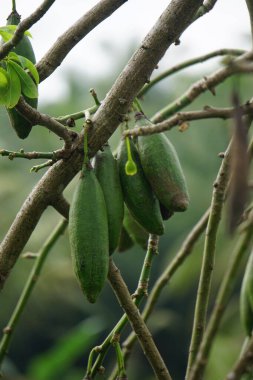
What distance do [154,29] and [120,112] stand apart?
0.15 meters

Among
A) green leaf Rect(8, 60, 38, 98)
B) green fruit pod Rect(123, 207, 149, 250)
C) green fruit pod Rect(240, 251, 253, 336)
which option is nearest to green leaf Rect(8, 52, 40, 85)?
green leaf Rect(8, 60, 38, 98)

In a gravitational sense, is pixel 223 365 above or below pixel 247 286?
below

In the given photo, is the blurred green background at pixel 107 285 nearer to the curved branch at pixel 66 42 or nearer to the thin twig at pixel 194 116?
the curved branch at pixel 66 42

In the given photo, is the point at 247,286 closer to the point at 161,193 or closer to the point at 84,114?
the point at 161,193

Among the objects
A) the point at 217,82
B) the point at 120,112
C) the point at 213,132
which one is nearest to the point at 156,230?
the point at 120,112

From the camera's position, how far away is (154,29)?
1440 mm

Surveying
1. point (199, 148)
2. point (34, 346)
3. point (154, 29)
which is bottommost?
point (34, 346)

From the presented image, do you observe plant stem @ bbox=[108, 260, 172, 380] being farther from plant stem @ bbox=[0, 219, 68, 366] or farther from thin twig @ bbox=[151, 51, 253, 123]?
thin twig @ bbox=[151, 51, 253, 123]

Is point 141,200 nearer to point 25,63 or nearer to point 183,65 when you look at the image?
point 25,63

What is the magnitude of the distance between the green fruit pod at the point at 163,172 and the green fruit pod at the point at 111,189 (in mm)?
49

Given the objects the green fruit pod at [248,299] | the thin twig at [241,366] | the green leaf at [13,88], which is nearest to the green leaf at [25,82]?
the green leaf at [13,88]

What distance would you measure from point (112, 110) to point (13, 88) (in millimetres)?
172

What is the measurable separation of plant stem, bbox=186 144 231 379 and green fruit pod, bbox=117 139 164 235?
0.16 m

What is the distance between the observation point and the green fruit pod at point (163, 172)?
1.35 m
